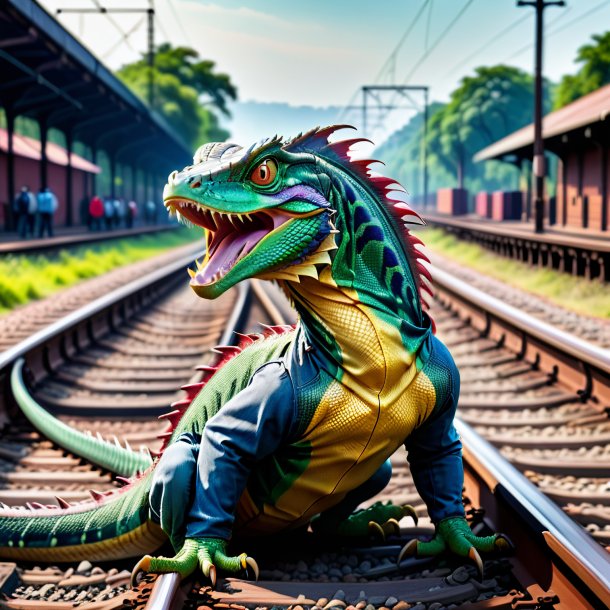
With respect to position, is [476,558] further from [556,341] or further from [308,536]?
[556,341]

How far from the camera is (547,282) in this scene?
1496 centimetres

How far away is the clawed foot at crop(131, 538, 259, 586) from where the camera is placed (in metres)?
2.76

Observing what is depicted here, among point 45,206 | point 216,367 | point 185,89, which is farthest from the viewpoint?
point 185,89

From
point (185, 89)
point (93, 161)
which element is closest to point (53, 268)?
point (93, 161)

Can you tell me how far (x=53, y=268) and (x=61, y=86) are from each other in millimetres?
9559

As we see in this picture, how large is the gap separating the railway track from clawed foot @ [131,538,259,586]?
0.05m

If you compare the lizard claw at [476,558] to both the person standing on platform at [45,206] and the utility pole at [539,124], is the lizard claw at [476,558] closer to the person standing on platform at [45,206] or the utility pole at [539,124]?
the utility pole at [539,124]

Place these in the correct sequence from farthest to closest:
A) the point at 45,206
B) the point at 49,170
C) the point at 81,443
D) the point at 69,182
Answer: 1. the point at 49,170
2. the point at 69,182
3. the point at 45,206
4. the point at 81,443

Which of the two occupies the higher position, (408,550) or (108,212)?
(108,212)

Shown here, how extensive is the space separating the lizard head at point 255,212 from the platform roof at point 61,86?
538 inches

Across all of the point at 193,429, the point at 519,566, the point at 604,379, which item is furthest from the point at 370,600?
the point at 604,379

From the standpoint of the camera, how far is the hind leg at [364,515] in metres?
3.37

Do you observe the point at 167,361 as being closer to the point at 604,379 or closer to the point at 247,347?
the point at 604,379

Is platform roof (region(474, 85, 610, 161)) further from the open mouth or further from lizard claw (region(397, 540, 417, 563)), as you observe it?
the open mouth
